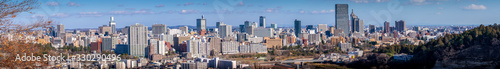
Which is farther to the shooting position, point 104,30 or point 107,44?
point 104,30

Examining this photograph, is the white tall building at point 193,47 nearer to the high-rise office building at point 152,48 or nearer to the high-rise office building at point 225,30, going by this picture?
the high-rise office building at point 152,48

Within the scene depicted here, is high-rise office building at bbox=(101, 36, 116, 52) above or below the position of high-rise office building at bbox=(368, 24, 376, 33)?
below

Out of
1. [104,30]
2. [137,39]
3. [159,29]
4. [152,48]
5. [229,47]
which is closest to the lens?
[152,48]

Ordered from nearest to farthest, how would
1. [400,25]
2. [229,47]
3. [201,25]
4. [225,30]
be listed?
[229,47] → [400,25] → [225,30] → [201,25]

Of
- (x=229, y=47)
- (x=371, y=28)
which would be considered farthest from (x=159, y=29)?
(x=229, y=47)

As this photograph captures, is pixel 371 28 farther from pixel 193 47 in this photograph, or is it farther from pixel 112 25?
pixel 112 25

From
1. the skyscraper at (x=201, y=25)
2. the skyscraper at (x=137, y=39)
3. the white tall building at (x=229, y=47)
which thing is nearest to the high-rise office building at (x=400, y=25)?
the white tall building at (x=229, y=47)

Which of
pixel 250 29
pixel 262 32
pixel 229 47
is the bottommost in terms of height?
pixel 229 47

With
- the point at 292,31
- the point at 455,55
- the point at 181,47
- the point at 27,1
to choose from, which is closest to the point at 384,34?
the point at 292,31

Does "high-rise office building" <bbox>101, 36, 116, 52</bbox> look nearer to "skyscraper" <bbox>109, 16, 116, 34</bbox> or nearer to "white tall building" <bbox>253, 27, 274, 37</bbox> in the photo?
"skyscraper" <bbox>109, 16, 116, 34</bbox>

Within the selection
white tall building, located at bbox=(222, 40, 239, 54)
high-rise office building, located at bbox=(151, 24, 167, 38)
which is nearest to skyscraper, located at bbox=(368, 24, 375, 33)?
white tall building, located at bbox=(222, 40, 239, 54)
